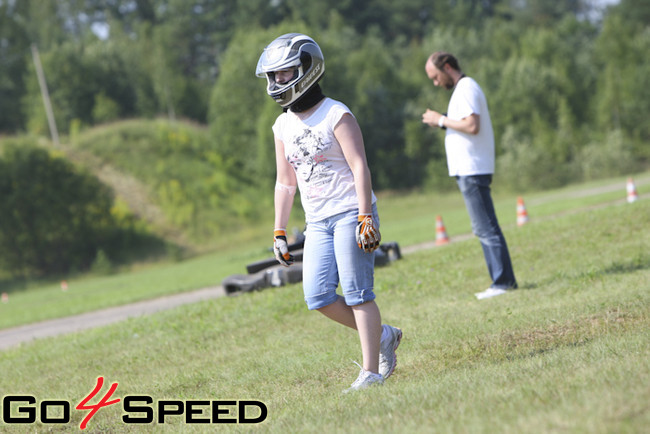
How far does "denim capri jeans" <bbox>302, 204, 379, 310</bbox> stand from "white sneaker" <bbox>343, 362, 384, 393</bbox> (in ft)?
1.52

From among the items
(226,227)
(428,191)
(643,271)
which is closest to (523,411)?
(643,271)

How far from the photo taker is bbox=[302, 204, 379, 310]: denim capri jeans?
4785 millimetres

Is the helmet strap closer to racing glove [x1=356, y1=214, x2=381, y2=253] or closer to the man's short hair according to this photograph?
racing glove [x1=356, y1=214, x2=381, y2=253]

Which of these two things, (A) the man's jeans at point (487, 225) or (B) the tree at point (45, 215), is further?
(B) the tree at point (45, 215)

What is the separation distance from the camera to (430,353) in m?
5.55

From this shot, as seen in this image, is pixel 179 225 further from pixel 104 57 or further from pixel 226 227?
pixel 104 57

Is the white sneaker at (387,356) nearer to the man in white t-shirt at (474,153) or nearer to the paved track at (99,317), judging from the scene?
the man in white t-shirt at (474,153)

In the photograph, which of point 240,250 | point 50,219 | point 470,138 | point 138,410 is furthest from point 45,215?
point 138,410

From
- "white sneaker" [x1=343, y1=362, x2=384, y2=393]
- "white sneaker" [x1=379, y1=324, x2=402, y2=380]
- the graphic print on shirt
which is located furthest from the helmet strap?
"white sneaker" [x1=343, y1=362, x2=384, y2=393]

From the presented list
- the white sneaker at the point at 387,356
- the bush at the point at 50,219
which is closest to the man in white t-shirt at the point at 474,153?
the white sneaker at the point at 387,356

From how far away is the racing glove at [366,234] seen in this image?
4629mm

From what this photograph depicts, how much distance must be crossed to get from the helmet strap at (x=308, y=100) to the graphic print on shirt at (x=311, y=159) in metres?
0.16

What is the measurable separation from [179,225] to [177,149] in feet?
31.7

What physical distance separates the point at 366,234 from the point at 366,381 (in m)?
0.96
